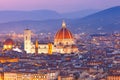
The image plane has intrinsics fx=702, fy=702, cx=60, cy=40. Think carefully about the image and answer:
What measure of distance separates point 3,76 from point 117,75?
12532 mm

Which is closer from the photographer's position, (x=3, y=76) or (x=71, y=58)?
(x=3, y=76)

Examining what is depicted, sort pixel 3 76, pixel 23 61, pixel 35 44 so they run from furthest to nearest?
pixel 35 44 → pixel 23 61 → pixel 3 76

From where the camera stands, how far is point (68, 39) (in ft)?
357

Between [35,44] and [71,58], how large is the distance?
16839mm

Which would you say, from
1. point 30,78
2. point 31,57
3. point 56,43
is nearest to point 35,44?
point 56,43

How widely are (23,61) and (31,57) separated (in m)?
4.53

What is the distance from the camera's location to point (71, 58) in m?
89.9

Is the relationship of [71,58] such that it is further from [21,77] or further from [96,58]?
[21,77]

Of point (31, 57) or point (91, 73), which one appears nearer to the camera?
point (91, 73)

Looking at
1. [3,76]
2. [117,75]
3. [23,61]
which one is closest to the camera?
[117,75]

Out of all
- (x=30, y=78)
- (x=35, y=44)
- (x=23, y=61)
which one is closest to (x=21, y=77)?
(x=30, y=78)

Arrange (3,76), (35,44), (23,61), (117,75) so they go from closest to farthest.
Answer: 1. (117,75)
2. (3,76)
3. (23,61)
4. (35,44)

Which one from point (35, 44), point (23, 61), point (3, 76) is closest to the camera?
point (3, 76)

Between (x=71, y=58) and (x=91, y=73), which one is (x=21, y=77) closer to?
(x=91, y=73)
